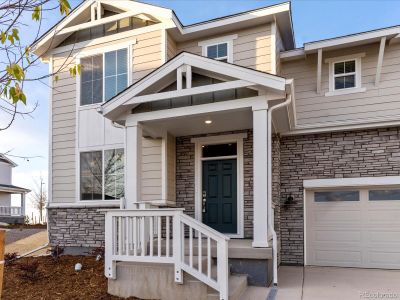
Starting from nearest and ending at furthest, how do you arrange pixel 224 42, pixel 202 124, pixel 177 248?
1. pixel 177 248
2. pixel 202 124
3. pixel 224 42

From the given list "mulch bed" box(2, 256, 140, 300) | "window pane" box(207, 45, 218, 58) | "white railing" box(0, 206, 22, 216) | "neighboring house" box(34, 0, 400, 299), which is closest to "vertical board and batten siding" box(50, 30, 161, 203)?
"neighboring house" box(34, 0, 400, 299)

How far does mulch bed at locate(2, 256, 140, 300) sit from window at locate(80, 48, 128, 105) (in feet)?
12.8

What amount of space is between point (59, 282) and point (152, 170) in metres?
2.96

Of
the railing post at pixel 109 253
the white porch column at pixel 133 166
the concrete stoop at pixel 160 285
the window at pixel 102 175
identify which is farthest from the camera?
the window at pixel 102 175

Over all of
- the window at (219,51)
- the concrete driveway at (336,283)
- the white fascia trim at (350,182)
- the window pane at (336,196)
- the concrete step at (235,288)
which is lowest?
the concrete driveway at (336,283)

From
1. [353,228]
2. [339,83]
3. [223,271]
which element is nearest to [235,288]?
[223,271]

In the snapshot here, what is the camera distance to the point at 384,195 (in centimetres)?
782

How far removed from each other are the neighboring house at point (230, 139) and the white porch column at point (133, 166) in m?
0.02

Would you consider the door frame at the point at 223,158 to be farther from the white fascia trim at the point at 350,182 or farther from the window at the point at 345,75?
the window at the point at 345,75

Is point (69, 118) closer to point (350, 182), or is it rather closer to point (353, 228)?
point (350, 182)

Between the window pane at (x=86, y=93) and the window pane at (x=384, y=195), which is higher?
the window pane at (x=86, y=93)

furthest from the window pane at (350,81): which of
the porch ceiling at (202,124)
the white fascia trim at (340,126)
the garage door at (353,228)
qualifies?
the porch ceiling at (202,124)

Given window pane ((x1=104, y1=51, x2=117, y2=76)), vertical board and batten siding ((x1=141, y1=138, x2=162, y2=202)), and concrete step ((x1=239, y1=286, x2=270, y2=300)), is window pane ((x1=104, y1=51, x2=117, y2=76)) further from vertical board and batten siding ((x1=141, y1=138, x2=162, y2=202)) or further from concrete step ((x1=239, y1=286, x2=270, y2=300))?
concrete step ((x1=239, y1=286, x2=270, y2=300))

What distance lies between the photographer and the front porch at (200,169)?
5160 millimetres
